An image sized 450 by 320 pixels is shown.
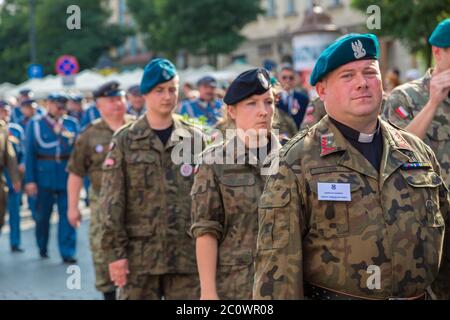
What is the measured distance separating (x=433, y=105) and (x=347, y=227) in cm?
199

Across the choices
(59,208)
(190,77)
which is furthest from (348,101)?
(190,77)

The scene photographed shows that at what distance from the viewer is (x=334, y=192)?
3934mm

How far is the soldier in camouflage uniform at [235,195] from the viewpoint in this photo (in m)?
5.48

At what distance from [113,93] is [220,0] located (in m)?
35.9

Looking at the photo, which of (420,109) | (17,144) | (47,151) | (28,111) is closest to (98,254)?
(420,109)

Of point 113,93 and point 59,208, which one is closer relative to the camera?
point 113,93

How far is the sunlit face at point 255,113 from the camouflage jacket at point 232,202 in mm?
167

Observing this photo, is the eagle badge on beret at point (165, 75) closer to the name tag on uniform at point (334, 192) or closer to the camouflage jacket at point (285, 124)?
the camouflage jacket at point (285, 124)

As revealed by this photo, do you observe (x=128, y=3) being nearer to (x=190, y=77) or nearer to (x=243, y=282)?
(x=190, y=77)

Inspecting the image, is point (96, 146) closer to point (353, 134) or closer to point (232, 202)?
point (232, 202)

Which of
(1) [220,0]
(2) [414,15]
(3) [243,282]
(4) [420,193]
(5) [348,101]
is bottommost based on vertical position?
(3) [243,282]
